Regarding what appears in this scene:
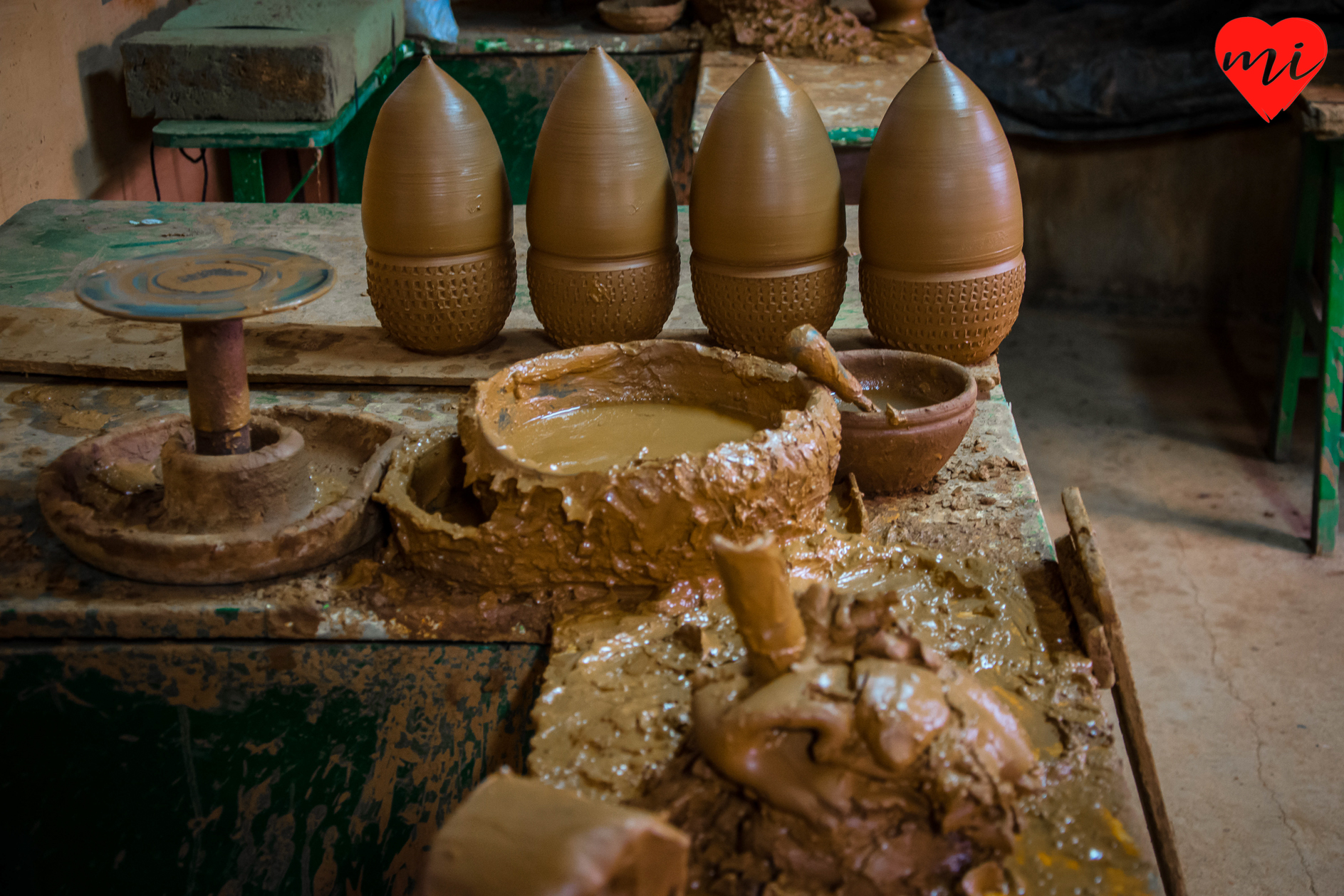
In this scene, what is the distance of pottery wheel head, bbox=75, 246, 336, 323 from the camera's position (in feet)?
4.43

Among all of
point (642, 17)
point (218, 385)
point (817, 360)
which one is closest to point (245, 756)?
point (218, 385)

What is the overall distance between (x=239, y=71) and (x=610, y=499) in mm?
2927

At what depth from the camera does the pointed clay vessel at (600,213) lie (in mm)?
1855

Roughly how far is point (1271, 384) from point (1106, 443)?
970 millimetres

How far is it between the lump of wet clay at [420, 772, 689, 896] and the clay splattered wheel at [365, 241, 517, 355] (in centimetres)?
123

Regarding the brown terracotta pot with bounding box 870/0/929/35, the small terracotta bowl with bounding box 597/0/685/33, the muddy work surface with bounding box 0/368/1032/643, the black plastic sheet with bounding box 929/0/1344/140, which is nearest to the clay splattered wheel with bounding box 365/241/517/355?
the muddy work surface with bounding box 0/368/1032/643

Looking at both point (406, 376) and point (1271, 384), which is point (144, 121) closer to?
point (406, 376)

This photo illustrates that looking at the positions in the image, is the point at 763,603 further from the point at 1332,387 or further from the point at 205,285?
the point at 1332,387

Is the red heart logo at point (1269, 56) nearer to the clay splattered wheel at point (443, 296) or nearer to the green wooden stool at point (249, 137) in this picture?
the clay splattered wheel at point (443, 296)

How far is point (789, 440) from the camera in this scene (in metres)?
1.43

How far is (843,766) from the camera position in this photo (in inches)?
40.3

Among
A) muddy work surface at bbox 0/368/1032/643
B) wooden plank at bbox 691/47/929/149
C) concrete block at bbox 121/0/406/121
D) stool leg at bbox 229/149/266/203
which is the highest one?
concrete block at bbox 121/0/406/121

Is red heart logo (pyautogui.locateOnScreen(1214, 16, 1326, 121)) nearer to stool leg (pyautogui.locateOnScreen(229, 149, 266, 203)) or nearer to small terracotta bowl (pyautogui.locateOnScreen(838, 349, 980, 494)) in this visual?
small terracotta bowl (pyautogui.locateOnScreen(838, 349, 980, 494))

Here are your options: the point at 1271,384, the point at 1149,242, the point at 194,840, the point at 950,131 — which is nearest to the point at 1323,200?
the point at 1271,384
